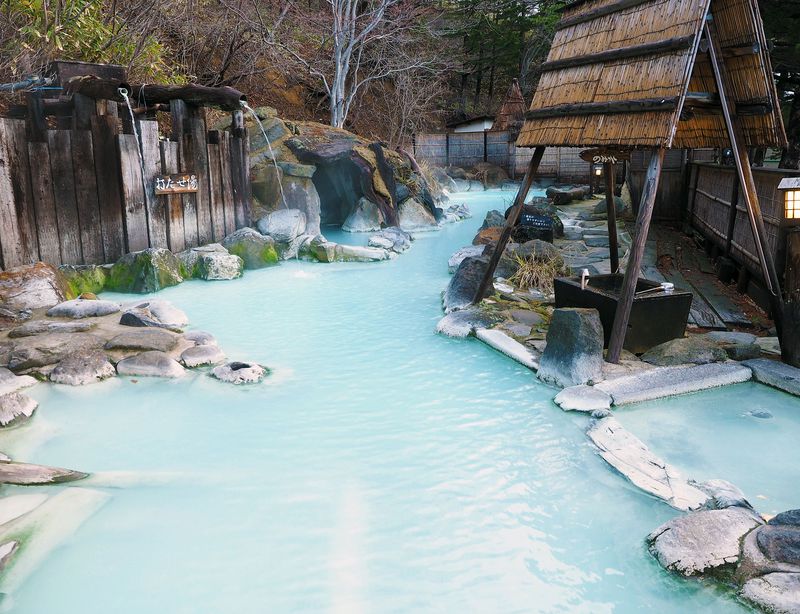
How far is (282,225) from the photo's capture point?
10961mm

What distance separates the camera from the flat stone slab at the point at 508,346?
5531mm

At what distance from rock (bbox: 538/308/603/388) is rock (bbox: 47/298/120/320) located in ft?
15.3

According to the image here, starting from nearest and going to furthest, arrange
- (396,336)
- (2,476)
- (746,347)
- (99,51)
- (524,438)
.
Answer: (2,476) < (524,438) < (746,347) < (396,336) < (99,51)

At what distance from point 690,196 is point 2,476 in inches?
456

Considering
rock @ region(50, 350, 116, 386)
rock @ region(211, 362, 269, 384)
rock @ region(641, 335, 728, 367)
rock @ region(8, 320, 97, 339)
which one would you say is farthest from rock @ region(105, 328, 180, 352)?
rock @ region(641, 335, 728, 367)

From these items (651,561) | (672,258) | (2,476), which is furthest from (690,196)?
(2,476)

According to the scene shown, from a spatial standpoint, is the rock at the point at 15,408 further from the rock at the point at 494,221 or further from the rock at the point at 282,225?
the rock at the point at 494,221

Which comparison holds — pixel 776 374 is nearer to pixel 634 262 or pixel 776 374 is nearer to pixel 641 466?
pixel 634 262

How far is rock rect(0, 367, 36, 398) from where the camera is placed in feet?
15.9

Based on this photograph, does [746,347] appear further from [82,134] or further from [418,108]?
[418,108]

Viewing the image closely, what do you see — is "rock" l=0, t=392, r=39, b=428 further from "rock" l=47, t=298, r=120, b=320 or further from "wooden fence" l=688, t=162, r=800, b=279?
"wooden fence" l=688, t=162, r=800, b=279

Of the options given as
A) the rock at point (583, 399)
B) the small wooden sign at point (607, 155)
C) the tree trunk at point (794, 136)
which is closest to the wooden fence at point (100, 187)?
the small wooden sign at point (607, 155)

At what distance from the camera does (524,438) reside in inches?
169

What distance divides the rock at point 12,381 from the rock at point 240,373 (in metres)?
1.42
